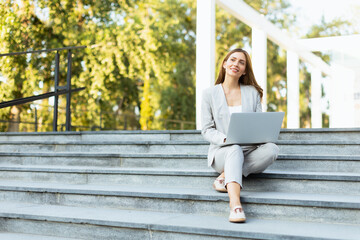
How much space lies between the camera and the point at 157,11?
689 inches

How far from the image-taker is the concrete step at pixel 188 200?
2.53 metres

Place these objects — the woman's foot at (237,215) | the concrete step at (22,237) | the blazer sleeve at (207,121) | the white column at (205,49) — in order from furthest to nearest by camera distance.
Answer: the white column at (205,49)
the blazer sleeve at (207,121)
the concrete step at (22,237)
the woman's foot at (237,215)

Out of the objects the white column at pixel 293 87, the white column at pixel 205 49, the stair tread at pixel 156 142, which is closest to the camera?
the stair tread at pixel 156 142

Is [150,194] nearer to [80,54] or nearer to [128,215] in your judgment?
[128,215]

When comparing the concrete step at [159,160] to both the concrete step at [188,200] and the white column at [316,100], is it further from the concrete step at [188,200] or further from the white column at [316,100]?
the white column at [316,100]

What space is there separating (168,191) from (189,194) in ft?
0.68

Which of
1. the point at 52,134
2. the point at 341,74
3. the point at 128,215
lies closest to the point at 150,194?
the point at 128,215

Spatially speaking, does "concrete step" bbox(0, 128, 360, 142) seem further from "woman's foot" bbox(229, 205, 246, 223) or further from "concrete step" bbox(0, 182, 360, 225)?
"woman's foot" bbox(229, 205, 246, 223)

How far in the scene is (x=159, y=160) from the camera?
3.64 m

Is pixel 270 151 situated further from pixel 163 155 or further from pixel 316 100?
pixel 316 100

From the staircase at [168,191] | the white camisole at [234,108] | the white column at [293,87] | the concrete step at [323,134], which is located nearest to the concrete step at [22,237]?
the staircase at [168,191]

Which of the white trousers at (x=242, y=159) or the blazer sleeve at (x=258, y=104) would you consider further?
the blazer sleeve at (x=258, y=104)

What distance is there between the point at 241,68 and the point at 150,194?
3.68ft

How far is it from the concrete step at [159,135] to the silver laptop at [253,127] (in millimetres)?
Answer: 1059
